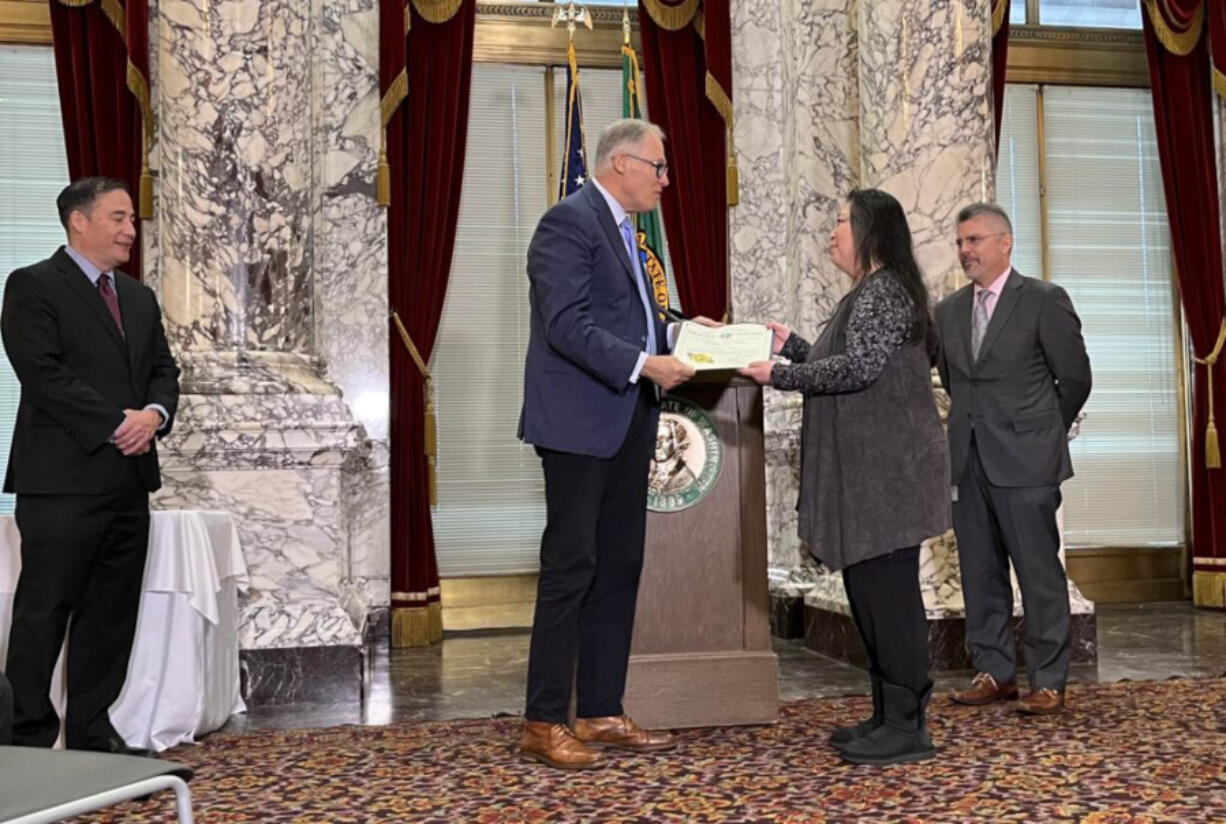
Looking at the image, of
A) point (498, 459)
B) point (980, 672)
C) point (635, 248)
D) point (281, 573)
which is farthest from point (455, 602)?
point (635, 248)

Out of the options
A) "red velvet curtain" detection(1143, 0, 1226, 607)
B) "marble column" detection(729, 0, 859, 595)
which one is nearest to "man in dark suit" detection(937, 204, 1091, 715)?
"marble column" detection(729, 0, 859, 595)

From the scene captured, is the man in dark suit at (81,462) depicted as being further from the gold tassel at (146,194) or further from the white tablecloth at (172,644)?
→ the gold tassel at (146,194)

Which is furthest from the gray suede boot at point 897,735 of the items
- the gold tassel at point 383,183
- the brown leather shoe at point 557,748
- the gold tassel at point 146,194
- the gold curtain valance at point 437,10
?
the gold curtain valance at point 437,10

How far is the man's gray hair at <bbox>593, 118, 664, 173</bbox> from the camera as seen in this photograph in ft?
12.5

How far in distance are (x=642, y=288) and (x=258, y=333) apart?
2.20 meters

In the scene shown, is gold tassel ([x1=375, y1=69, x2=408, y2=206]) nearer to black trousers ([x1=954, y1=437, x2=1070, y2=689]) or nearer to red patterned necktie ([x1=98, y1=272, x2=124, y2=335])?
red patterned necktie ([x1=98, y1=272, x2=124, y2=335])

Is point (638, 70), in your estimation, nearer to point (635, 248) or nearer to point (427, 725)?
point (635, 248)

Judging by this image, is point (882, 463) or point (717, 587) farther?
point (717, 587)

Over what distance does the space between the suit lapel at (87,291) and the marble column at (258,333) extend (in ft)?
4.50

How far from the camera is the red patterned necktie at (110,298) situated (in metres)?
3.79

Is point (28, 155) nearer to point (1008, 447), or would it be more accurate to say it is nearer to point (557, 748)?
point (557, 748)

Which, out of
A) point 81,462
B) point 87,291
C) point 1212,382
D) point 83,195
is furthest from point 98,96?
point 1212,382

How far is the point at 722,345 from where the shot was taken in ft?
12.4

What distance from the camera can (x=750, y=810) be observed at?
314 centimetres
